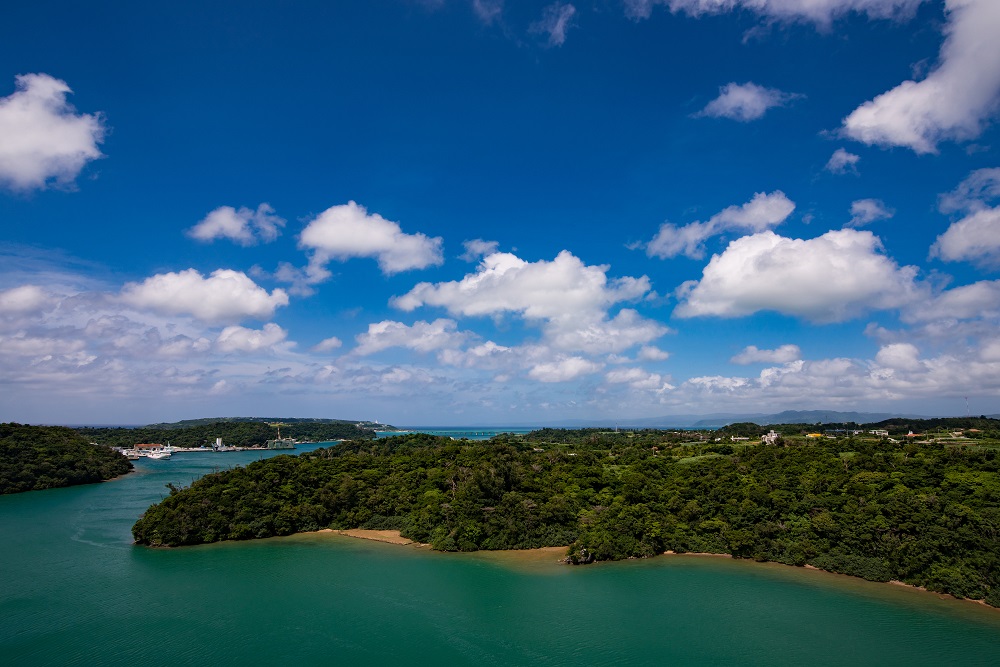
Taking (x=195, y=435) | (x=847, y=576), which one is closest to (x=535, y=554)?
(x=847, y=576)

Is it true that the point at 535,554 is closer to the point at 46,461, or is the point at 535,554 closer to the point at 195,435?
the point at 46,461

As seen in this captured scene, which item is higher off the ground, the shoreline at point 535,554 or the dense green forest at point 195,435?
the dense green forest at point 195,435

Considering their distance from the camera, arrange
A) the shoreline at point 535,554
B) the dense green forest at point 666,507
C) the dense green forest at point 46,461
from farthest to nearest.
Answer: the dense green forest at point 46,461, the dense green forest at point 666,507, the shoreline at point 535,554

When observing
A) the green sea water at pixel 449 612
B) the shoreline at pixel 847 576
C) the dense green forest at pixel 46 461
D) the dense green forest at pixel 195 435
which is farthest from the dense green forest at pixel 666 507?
the dense green forest at pixel 195 435

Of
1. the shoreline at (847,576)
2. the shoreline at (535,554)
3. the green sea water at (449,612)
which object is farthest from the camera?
the shoreline at (535,554)

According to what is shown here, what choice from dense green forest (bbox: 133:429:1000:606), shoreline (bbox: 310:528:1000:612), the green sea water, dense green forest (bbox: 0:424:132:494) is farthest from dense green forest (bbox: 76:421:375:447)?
the green sea water

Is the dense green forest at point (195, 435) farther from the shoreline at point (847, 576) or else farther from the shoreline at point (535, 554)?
the shoreline at point (847, 576)
